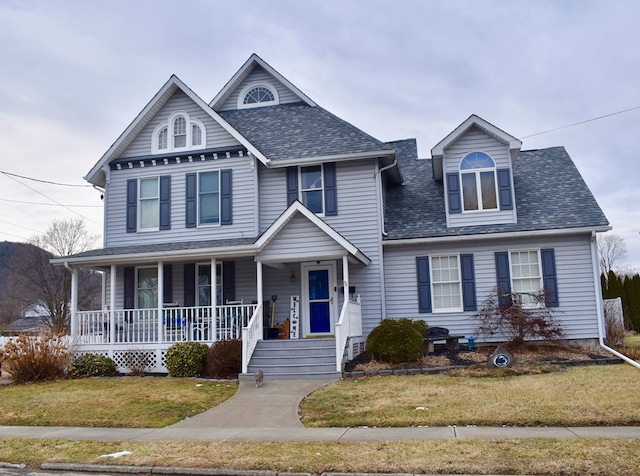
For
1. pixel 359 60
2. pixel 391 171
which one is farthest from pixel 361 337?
pixel 359 60

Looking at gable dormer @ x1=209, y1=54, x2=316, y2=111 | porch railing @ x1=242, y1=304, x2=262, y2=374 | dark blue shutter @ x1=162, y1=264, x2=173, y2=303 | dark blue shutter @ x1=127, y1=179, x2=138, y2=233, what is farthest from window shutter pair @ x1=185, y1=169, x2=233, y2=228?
porch railing @ x1=242, y1=304, x2=262, y2=374

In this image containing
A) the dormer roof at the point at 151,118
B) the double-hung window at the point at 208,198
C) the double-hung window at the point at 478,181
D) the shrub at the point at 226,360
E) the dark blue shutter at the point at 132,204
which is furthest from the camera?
the dark blue shutter at the point at 132,204

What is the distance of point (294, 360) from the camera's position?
588 inches

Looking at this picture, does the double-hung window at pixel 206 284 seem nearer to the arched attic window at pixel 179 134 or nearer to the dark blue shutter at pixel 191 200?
the dark blue shutter at pixel 191 200

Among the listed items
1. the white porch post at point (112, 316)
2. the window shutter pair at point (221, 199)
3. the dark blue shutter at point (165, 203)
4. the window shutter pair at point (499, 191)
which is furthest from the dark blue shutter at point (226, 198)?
the window shutter pair at point (499, 191)

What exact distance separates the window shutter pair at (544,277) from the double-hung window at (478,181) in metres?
1.69

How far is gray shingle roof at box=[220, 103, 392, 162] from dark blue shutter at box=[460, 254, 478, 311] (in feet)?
13.4

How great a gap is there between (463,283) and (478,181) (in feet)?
10.5

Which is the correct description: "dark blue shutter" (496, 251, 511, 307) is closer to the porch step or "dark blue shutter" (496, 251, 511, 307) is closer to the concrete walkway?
the porch step

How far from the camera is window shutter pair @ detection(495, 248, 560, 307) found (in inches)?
677

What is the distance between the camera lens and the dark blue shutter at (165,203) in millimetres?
19000

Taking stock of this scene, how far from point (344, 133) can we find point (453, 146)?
3432mm

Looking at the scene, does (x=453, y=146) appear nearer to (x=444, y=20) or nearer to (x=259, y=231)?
(x=444, y=20)

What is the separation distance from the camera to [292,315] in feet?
59.0
